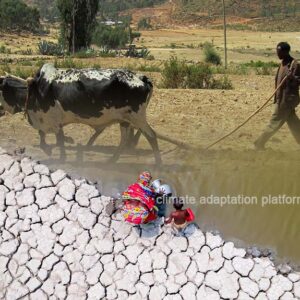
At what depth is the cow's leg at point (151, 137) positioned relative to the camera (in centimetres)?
625

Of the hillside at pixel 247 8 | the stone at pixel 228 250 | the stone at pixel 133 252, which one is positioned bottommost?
the hillside at pixel 247 8

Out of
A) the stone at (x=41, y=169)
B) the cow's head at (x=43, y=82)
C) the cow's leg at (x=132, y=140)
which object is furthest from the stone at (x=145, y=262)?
the cow's head at (x=43, y=82)

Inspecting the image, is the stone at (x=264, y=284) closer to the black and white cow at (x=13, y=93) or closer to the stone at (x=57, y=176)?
the stone at (x=57, y=176)

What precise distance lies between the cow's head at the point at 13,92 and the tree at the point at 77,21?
23987 mm

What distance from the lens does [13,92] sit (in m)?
6.45

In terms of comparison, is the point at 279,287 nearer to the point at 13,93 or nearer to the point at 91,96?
the point at 91,96

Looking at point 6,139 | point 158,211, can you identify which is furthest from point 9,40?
point 158,211

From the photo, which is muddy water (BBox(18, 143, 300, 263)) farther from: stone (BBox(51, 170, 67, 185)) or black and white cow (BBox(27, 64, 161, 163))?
Answer: black and white cow (BBox(27, 64, 161, 163))

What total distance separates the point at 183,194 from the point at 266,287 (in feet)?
4.96

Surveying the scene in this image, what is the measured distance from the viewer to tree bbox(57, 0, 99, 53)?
30.4 metres

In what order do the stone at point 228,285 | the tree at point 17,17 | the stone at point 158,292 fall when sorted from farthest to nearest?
the tree at point 17,17
the stone at point 158,292
the stone at point 228,285

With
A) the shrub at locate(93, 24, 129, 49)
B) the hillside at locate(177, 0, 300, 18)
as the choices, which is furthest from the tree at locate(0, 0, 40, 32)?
the hillside at locate(177, 0, 300, 18)

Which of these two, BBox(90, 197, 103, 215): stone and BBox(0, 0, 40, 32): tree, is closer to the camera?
BBox(90, 197, 103, 215): stone

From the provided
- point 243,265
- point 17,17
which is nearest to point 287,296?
point 243,265
